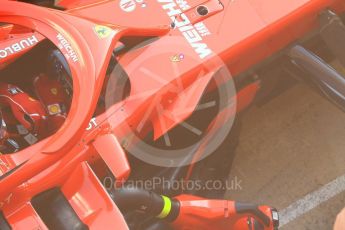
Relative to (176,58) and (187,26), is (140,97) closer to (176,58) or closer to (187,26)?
(176,58)

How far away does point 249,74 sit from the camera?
14.5 feet

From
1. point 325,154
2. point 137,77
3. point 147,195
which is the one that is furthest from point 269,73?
point 147,195

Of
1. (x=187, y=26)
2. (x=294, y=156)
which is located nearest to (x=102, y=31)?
(x=187, y=26)

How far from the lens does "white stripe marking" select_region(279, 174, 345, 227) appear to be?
14.9ft

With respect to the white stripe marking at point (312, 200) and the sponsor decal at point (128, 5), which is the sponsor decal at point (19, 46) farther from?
the white stripe marking at point (312, 200)

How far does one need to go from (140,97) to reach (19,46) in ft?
2.83

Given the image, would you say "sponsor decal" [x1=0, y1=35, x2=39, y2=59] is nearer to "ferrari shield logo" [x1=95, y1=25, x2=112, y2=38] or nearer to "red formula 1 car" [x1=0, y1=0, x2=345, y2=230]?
"red formula 1 car" [x1=0, y1=0, x2=345, y2=230]

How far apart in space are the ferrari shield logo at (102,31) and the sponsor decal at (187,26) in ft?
2.29

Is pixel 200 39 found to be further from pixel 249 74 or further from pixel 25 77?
pixel 25 77

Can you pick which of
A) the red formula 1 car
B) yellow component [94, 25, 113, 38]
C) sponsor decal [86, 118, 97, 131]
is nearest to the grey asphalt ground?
the red formula 1 car

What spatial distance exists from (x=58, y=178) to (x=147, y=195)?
0.58 metres

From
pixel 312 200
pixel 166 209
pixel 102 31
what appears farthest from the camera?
pixel 312 200

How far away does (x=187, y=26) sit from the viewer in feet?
13.6

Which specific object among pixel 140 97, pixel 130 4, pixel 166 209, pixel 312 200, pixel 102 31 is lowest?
pixel 312 200
